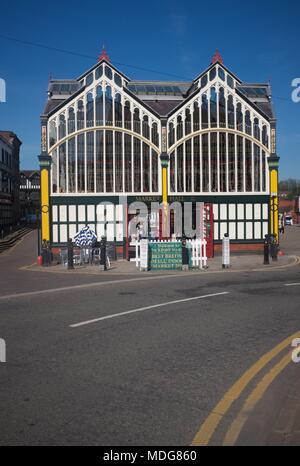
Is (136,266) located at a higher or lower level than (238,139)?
lower

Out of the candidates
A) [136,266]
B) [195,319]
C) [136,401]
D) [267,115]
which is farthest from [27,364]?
[267,115]

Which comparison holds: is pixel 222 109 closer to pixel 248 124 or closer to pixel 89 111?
pixel 248 124

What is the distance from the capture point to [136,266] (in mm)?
20609

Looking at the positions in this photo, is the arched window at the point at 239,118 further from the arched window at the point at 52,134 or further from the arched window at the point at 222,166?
the arched window at the point at 52,134

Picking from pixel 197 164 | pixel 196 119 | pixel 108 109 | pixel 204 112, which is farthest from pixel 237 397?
pixel 204 112

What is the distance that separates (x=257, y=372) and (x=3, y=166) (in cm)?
4829

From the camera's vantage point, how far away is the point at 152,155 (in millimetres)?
26328

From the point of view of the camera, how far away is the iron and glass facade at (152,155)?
25.6 m

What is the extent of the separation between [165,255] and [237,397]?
14.0 metres

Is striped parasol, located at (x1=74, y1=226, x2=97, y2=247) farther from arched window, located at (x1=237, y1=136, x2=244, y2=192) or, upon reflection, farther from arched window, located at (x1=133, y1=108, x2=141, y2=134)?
arched window, located at (x1=237, y1=136, x2=244, y2=192)

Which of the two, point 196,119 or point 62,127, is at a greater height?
point 196,119

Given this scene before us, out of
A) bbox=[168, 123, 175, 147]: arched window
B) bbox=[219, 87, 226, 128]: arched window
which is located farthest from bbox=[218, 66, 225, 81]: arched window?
bbox=[168, 123, 175, 147]: arched window

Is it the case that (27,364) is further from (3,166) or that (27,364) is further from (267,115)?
(3,166)
